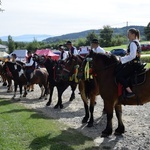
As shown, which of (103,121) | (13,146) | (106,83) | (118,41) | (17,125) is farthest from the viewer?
(118,41)

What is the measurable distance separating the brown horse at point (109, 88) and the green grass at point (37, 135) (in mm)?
1128

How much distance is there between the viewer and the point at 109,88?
842 centimetres

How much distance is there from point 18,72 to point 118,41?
80.3 m

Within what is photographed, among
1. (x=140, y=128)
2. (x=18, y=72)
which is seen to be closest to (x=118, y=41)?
(x=18, y=72)

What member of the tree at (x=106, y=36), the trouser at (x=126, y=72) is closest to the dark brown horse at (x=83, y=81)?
the trouser at (x=126, y=72)

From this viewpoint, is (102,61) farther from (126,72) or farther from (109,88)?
(126,72)

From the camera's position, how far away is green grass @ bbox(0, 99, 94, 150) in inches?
295

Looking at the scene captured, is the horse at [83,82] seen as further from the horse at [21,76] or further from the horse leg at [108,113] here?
the horse at [21,76]

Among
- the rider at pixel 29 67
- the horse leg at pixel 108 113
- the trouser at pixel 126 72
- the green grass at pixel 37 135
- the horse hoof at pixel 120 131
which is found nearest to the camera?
the green grass at pixel 37 135

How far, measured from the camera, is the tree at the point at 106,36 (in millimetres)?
91000

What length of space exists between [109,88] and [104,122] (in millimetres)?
2502

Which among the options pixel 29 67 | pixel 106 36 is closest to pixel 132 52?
pixel 29 67

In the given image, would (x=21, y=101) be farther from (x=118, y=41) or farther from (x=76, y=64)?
(x=118, y=41)

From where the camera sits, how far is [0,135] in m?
8.12
